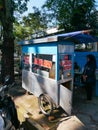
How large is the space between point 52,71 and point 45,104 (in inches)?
40.2

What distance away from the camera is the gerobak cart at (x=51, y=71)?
216 inches

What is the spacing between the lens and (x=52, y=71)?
19.0 feet

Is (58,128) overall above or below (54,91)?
below

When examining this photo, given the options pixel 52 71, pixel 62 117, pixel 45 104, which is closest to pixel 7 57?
pixel 45 104

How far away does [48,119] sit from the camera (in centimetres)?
555

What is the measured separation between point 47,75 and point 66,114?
1193mm

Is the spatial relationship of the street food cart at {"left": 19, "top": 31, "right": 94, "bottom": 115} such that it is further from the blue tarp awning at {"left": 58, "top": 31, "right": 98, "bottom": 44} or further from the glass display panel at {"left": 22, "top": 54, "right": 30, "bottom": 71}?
the glass display panel at {"left": 22, "top": 54, "right": 30, "bottom": 71}

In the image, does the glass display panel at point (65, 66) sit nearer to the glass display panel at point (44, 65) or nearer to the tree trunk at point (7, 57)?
the glass display panel at point (44, 65)

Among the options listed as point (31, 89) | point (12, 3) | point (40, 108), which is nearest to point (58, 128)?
point (40, 108)

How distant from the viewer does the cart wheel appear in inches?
222

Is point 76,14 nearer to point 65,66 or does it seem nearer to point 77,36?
point 77,36

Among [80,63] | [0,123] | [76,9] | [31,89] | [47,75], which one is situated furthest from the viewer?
[76,9]

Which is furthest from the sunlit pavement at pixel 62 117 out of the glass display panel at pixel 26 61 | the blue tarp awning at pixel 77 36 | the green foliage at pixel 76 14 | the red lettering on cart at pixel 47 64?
the green foliage at pixel 76 14

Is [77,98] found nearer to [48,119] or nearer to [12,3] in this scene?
[48,119]
